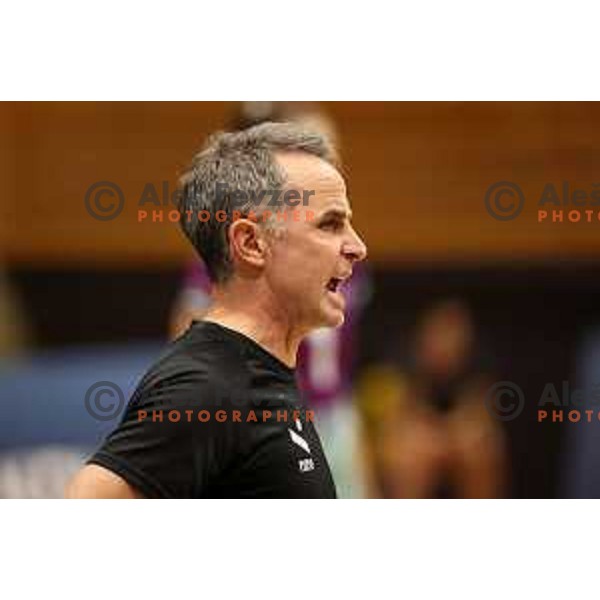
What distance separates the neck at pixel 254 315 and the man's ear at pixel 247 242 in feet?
0.16

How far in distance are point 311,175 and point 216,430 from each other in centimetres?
61

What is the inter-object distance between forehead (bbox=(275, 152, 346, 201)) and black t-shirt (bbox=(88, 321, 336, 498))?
352mm

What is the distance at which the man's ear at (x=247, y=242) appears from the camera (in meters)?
2.54

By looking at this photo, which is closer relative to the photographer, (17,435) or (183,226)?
(183,226)

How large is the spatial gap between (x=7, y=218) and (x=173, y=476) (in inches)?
108

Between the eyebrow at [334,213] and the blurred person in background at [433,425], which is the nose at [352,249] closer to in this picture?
the eyebrow at [334,213]

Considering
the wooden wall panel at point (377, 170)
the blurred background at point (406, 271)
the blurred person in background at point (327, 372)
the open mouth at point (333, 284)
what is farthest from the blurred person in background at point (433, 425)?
the open mouth at point (333, 284)

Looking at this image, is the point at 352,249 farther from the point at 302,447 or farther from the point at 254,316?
the point at 302,447

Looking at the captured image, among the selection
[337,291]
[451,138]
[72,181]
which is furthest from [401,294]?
[337,291]

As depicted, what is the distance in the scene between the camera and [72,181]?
4797mm

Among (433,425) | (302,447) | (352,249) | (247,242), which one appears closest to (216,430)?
(302,447)

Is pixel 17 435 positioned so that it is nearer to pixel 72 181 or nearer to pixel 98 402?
pixel 98 402
